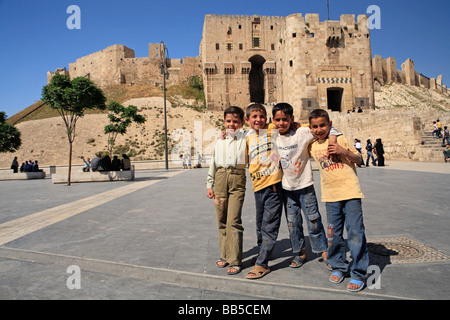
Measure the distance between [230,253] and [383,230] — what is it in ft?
7.56

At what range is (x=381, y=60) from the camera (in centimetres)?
6075

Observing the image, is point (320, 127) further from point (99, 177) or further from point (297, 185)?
point (99, 177)

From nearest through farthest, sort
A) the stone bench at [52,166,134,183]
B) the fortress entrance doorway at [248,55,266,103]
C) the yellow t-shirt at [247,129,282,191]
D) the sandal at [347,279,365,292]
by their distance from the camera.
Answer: the sandal at [347,279,365,292]
the yellow t-shirt at [247,129,282,191]
the stone bench at [52,166,134,183]
the fortress entrance doorway at [248,55,266,103]

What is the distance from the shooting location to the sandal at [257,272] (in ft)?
8.53

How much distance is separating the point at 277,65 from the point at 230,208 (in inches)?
1742

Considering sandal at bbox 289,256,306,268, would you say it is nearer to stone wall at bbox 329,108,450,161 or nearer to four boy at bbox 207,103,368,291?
four boy at bbox 207,103,368,291

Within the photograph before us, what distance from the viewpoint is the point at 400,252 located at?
307 cm

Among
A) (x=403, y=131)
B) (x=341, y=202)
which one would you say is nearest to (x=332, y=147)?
(x=341, y=202)

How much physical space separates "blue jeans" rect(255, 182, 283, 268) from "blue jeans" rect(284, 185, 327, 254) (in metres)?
0.15

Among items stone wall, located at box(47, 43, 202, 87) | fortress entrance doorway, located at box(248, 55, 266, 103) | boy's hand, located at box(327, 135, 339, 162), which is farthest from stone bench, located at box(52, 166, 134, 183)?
stone wall, located at box(47, 43, 202, 87)

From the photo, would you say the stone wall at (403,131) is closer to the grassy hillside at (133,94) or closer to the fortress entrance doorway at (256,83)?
the fortress entrance doorway at (256,83)

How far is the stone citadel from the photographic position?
1282 inches

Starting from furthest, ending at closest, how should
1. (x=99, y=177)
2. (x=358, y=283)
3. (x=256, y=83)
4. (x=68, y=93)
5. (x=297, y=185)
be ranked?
1. (x=256, y=83)
2. (x=99, y=177)
3. (x=68, y=93)
4. (x=297, y=185)
5. (x=358, y=283)
